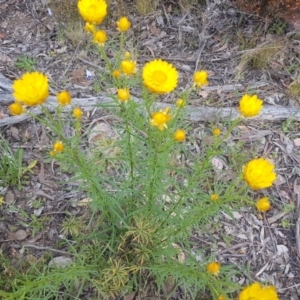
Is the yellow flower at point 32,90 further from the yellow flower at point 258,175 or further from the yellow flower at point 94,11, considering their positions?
the yellow flower at point 258,175

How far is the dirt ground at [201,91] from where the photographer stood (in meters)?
2.47

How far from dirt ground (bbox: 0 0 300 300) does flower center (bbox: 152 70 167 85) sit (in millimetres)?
1181

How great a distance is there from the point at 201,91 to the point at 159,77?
5.33 ft

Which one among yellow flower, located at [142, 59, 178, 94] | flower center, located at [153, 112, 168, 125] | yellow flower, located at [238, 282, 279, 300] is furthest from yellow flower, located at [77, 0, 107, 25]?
yellow flower, located at [238, 282, 279, 300]

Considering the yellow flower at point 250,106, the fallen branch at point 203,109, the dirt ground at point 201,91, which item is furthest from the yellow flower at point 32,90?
the fallen branch at point 203,109

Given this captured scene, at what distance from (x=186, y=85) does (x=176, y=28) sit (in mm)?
573

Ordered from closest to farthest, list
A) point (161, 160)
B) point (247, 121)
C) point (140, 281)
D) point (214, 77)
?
1. point (161, 160)
2. point (140, 281)
3. point (247, 121)
4. point (214, 77)

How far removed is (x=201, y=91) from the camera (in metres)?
3.11

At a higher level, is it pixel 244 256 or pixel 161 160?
pixel 161 160

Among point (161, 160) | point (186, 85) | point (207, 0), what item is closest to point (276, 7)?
point (207, 0)

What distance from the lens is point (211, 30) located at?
3453 millimetres

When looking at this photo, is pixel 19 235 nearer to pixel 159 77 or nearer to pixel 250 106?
pixel 159 77

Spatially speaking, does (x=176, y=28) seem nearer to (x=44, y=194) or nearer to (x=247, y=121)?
(x=247, y=121)

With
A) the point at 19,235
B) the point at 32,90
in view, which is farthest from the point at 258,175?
the point at 19,235
